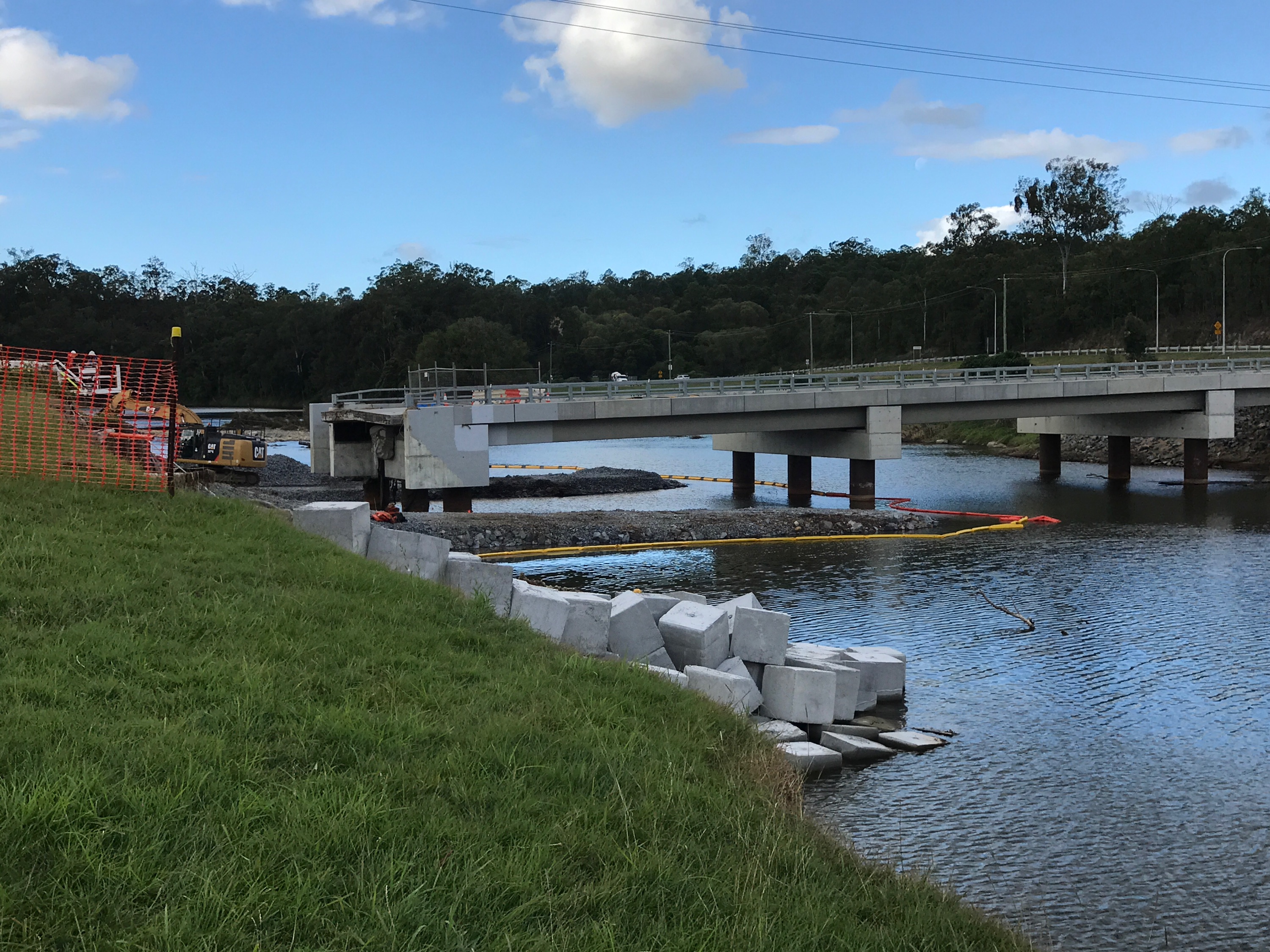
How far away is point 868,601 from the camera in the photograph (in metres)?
22.7

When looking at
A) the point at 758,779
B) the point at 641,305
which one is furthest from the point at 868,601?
the point at 641,305

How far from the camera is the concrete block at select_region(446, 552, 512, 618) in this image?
45.1 feet

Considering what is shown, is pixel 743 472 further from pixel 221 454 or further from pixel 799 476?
pixel 221 454

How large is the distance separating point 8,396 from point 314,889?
22.5 meters

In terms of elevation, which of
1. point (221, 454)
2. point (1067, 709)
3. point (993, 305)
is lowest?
point (1067, 709)

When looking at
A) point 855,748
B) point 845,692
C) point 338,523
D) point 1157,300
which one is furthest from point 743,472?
point 1157,300

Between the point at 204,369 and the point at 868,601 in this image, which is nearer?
the point at 868,601

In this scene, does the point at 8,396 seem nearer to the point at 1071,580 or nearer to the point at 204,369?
the point at 1071,580

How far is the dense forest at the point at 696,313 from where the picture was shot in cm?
10612

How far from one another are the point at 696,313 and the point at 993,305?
1693 inches

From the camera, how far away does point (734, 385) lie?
4434cm

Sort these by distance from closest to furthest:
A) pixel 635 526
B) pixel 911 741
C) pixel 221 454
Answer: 1. pixel 911 741
2. pixel 635 526
3. pixel 221 454

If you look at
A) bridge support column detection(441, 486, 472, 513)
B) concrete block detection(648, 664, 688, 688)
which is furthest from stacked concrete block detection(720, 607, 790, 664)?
bridge support column detection(441, 486, 472, 513)

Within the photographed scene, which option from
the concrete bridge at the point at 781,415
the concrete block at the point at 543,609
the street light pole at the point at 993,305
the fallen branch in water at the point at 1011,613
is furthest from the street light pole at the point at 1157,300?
the concrete block at the point at 543,609
